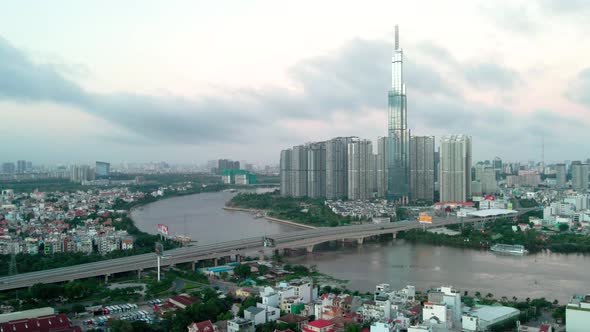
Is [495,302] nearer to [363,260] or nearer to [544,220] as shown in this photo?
[363,260]

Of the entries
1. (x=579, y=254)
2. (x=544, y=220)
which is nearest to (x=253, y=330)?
(x=579, y=254)

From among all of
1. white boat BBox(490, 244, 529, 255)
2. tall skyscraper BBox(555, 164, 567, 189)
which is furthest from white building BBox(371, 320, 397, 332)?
tall skyscraper BBox(555, 164, 567, 189)

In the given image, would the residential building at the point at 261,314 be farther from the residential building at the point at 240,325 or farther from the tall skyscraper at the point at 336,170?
the tall skyscraper at the point at 336,170

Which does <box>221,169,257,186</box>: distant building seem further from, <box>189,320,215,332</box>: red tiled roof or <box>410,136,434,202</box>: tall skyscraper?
<box>189,320,215,332</box>: red tiled roof

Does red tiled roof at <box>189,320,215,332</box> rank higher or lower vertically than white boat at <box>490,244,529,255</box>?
higher

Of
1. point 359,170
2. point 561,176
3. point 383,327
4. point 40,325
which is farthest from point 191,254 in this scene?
point 561,176
